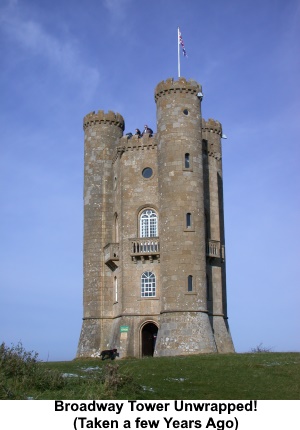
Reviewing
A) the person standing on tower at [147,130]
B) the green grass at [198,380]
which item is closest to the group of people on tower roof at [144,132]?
the person standing on tower at [147,130]

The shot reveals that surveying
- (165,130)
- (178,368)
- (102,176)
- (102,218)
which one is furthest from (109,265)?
(178,368)

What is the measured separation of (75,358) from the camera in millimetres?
48750

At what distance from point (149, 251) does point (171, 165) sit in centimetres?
609

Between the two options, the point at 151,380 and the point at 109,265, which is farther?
the point at 109,265

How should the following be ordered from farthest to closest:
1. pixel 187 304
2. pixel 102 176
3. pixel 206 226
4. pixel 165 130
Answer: pixel 102 176, pixel 206 226, pixel 165 130, pixel 187 304

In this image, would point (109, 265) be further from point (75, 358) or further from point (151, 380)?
point (151, 380)

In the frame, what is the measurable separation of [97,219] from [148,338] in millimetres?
10113

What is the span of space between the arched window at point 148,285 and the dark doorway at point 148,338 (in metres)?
2.20

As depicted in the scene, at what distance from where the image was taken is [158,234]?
4553 cm

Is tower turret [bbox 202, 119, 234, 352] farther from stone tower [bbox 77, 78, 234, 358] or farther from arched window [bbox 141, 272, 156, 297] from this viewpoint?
arched window [bbox 141, 272, 156, 297]

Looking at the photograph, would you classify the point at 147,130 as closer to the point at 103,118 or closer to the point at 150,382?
the point at 103,118

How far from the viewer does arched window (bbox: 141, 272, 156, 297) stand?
45125 millimetres

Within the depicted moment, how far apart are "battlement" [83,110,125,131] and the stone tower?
87 millimetres

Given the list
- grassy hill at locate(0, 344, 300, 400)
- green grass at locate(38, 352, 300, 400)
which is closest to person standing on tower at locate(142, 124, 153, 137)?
green grass at locate(38, 352, 300, 400)
